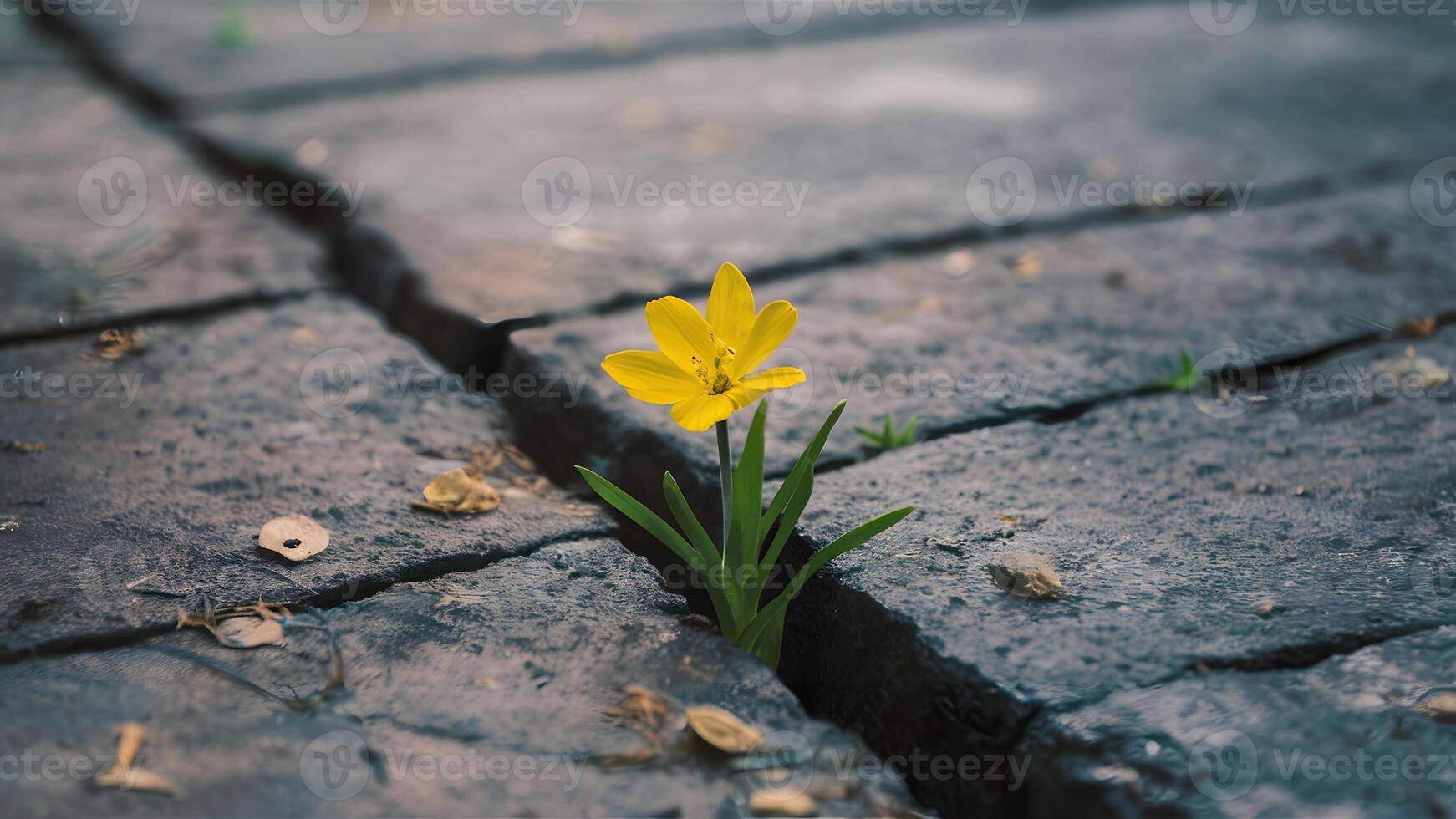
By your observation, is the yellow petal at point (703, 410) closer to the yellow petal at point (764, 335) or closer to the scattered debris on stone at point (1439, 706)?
the yellow petal at point (764, 335)

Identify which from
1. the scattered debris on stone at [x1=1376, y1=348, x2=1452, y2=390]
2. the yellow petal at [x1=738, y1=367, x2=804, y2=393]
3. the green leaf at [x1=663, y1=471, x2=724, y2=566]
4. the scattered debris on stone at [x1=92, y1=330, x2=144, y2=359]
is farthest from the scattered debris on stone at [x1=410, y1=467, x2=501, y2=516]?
the scattered debris on stone at [x1=1376, y1=348, x2=1452, y2=390]

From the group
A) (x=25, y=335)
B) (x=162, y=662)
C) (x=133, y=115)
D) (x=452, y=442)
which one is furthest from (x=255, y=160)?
(x=162, y=662)

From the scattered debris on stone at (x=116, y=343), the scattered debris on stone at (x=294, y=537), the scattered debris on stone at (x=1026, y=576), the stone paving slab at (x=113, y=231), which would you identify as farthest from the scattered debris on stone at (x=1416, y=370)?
the scattered debris on stone at (x=116, y=343)

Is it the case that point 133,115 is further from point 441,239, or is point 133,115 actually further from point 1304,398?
point 1304,398

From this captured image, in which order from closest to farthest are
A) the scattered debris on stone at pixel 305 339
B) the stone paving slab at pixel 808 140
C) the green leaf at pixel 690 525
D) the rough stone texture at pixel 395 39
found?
the green leaf at pixel 690 525, the scattered debris on stone at pixel 305 339, the stone paving slab at pixel 808 140, the rough stone texture at pixel 395 39

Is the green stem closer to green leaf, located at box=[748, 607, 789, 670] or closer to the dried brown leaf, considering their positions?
green leaf, located at box=[748, 607, 789, 670]
